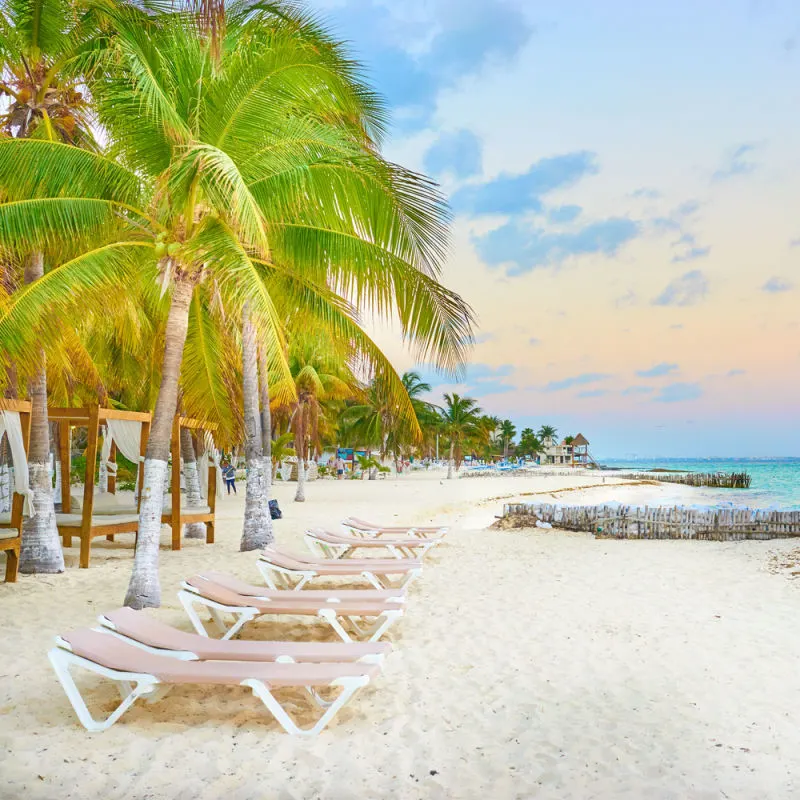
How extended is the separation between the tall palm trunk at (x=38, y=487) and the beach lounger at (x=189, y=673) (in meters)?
5.26

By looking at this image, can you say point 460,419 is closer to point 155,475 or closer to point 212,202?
Result: point 155,475

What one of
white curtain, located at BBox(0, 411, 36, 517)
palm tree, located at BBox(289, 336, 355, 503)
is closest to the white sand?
white curtain, located at BBox(0, 411, 36, 517)

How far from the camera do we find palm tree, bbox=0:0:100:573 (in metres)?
7.29

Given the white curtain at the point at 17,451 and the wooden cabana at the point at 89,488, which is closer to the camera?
the white curtain at the point at 17,451

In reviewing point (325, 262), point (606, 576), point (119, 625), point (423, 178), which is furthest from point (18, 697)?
point (606, 576)

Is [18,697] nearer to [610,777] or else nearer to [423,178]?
[610,777]

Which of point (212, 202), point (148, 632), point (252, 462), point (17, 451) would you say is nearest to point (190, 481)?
point (252, 462)

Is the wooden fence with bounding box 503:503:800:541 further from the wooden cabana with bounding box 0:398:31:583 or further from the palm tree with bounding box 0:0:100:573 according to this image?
the wooden cabana with bounding box 0:398:31:583

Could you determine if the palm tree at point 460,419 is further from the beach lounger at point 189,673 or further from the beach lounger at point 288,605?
the beach lounger at point 189,673

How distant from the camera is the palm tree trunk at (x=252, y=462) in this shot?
33.8 ft

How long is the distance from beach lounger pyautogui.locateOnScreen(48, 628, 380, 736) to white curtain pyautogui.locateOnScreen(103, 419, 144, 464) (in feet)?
24.8

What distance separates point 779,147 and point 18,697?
17872 mm

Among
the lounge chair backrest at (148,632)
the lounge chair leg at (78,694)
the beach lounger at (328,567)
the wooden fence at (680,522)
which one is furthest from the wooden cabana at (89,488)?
the wooden fence at (680,522)

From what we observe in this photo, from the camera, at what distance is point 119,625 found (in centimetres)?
386
